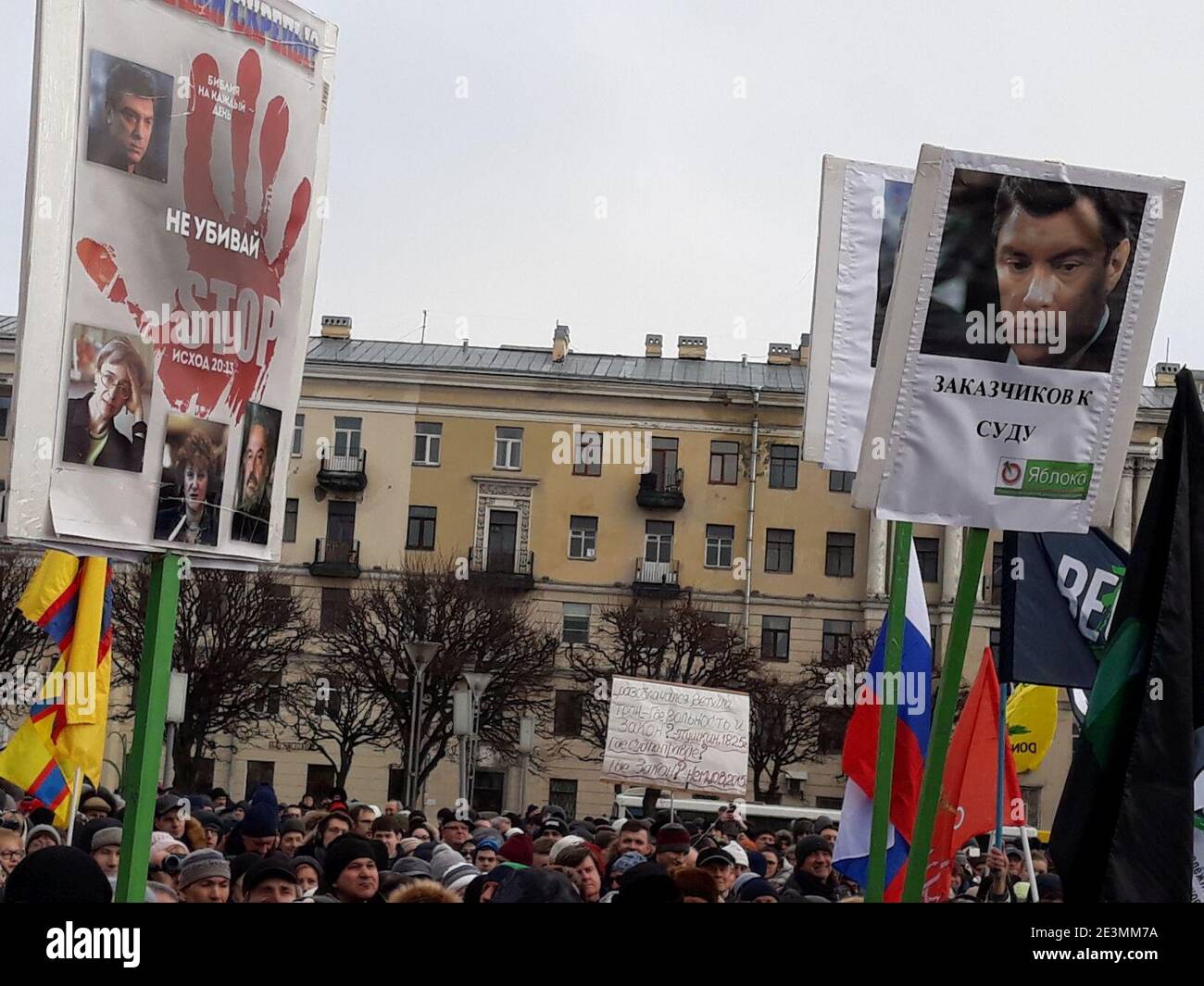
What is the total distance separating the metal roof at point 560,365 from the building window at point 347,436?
198cm

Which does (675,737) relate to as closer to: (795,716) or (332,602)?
(795,716)

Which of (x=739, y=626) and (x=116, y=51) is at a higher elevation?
(x=116, y=51)

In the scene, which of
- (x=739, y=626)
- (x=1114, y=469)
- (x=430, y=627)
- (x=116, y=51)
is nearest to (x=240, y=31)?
(x=116, y=51)

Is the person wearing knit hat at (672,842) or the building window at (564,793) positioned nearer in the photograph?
the person wearing knit hat at (672,842)

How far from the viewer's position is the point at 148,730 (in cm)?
557

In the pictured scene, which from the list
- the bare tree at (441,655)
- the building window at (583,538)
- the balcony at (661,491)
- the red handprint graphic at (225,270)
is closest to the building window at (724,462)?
the balcony at (661,491)

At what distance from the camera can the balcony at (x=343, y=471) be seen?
59.4m

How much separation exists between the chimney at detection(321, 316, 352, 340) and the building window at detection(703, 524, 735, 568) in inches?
622

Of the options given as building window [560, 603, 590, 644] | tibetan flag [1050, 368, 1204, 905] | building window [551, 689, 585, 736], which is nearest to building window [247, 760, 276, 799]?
building window [551, 689, 585, 736]

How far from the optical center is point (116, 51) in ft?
18.2

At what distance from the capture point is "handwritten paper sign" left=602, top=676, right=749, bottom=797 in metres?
18.7

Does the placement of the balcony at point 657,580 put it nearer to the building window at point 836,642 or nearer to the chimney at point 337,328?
the building window at point 836,642
